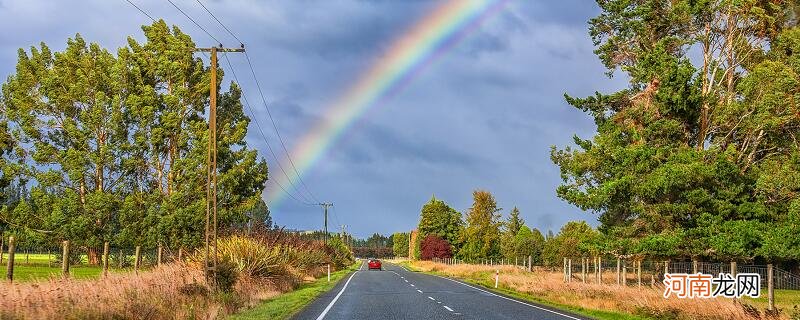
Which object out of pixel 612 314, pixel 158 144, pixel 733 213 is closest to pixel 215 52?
pixel 612 314

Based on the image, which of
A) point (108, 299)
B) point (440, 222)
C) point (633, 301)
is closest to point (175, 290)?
point (108, 299)

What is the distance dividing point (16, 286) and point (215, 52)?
642 inches

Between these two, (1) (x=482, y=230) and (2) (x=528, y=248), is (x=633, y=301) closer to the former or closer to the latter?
(2) (x=528, y=248)

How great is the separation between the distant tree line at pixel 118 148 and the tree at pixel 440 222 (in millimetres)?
69295

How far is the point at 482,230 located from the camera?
10050 centimetres

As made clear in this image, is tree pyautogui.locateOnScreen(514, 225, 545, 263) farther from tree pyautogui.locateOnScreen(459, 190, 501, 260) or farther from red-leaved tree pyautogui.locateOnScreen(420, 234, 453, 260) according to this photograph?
red-leaved tree pyautogui.locateOnScreen(420, 234, 453, 260)

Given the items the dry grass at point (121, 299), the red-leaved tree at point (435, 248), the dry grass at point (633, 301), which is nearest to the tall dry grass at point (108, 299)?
the dry grass at point (121, 299)

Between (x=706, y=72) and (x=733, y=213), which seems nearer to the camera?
(x=733, y=213)

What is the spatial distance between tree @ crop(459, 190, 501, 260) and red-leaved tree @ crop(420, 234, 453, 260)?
9.62 meters

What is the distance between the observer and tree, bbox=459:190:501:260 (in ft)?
323

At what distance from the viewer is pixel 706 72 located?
41094mm

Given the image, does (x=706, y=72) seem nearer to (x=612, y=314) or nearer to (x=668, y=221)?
(x=668, y=221)

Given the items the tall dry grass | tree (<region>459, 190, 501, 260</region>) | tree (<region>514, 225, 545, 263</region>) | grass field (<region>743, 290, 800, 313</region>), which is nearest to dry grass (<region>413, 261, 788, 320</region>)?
grass field (<region>743, 290, 800, 313</region>)

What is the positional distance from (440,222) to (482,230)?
25.3m
